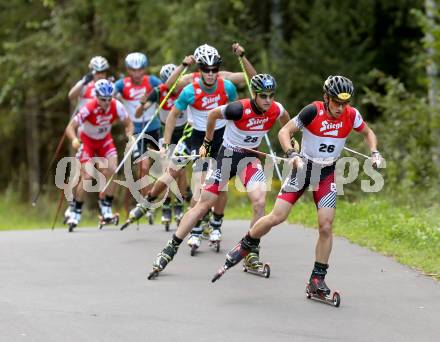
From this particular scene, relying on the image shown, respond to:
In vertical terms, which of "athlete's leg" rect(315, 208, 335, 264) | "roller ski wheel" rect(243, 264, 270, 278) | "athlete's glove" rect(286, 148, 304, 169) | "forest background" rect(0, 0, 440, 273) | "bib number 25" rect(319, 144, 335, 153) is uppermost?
"forest background" rect(0, 0, 440, 273)

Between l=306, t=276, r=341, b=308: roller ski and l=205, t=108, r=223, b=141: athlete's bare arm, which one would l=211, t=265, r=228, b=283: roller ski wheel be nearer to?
l=306, t=276, r=341, b=308: roller ski

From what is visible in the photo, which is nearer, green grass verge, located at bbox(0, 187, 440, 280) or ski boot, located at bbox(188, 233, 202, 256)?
green grass verge, located at bbox(0, 187, 440, 280)

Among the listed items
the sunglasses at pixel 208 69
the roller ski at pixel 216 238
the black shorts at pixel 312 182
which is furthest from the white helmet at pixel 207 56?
the black shorts at pixel 312 182

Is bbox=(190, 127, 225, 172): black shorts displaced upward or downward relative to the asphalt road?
upward

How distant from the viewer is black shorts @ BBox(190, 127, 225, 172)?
13196mm

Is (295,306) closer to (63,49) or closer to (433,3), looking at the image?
(433,3)

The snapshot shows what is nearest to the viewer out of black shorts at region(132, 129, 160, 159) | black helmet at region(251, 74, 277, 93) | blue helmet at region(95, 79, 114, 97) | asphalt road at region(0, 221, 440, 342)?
asphalt road at region(0, 221, 440, 342)

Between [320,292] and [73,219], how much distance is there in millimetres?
7068

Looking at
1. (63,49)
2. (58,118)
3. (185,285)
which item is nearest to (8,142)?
(58,118)

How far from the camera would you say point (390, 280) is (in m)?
11.1

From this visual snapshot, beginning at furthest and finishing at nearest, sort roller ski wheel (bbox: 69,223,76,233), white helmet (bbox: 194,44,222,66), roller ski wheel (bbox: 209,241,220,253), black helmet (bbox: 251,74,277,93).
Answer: roller ski wheel (bbox: 69,223,76,233)
roller ski wheel (bbox: 209,241,220,253)
white helmet (bbox: 194,44,222,66)
black helmet (bbox: 251,74,277,93)

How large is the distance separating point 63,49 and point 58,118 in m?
8.70

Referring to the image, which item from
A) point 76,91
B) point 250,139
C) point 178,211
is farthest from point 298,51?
point 250,139

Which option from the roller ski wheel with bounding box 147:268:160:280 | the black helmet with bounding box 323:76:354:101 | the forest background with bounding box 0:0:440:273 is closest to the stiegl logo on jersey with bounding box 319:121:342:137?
the black helmet with bounding box 323:76:354:101
